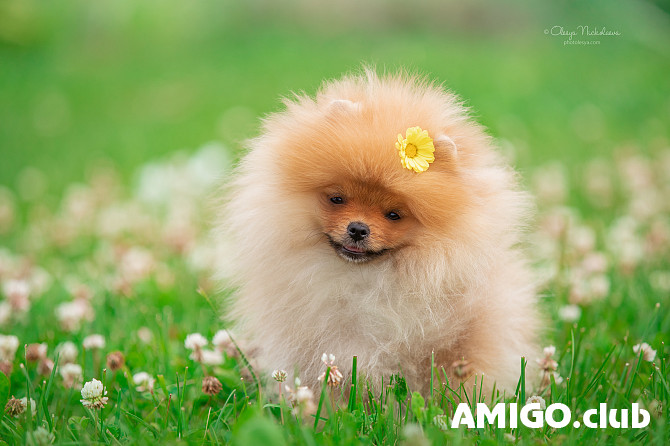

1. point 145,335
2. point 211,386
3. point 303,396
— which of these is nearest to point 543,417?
point 303,396

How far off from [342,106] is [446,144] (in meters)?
0.39

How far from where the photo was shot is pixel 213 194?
10.3ft

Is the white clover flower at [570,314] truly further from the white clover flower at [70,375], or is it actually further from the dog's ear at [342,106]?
the white clover flower at [70,375]

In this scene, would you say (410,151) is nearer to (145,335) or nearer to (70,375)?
(70,375)

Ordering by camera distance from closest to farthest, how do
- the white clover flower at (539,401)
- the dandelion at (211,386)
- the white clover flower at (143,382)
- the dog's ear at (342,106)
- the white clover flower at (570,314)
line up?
the dog's ear at (342,106)
the white clover flower at (539,401)
the dandelion at (211,386)
the white clover flower at (143,382)
the white clover flower at (570,314)

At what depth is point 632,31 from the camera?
9219mm

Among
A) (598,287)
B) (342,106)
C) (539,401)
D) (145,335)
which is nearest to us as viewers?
(342,106)

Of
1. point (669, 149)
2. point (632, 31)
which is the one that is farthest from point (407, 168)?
point (632, 31)

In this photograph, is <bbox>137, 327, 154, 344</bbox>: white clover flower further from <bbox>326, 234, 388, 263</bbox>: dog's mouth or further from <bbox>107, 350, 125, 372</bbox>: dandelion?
<bbox>326, 234, 388, 263</bbox>: dog's mouth

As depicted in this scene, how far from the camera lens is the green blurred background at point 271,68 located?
7.83 metres

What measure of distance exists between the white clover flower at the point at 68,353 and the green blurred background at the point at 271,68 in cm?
354

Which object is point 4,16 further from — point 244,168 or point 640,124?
point 244,168

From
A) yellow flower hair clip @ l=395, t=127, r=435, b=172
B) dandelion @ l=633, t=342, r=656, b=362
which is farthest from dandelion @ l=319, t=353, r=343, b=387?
dandelion @ l=633, t=342, r=656, b=362

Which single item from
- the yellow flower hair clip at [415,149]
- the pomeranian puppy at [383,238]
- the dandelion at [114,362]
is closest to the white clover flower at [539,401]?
the pomeranian puppy at [383,238]
